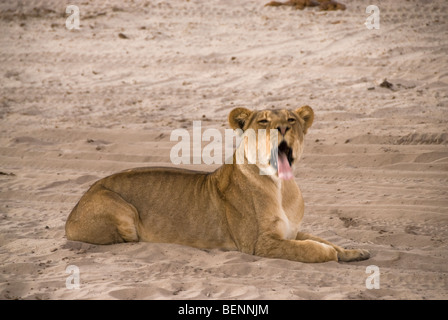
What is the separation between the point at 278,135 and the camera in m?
5.40

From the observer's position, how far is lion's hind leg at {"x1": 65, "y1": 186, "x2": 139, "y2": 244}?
5.82 metres

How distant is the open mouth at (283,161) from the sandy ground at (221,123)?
2.21 feet

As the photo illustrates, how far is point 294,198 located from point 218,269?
94cm

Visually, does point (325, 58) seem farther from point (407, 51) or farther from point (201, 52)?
point (201, 52)

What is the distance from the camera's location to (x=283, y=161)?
18.0 ft

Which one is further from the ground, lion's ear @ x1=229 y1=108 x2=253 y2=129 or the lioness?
lion's ear @ x1=229 y1=108 x2=253 y2=129

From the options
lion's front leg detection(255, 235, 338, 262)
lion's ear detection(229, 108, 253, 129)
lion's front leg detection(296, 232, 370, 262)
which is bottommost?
lion's front leg detection(296, 232, 370, 262)

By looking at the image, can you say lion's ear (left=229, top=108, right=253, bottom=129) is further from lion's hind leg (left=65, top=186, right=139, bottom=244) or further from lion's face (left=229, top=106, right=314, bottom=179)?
lion's hind leg (left=65, top=186, right=139, bottom=244)

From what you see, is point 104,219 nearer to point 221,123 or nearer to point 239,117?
point 239,117

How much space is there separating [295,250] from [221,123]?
216 inches

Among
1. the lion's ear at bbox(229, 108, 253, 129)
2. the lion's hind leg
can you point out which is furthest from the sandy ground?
the lion's ear at bbox(229, 108, 253, 129)

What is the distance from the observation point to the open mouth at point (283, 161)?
17.8 feet

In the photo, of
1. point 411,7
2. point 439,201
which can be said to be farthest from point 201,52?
point 439,201

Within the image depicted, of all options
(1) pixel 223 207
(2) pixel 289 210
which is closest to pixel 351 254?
(2) pixel 289 210
